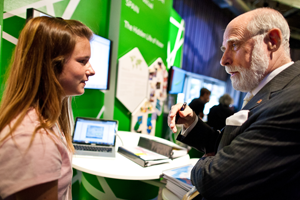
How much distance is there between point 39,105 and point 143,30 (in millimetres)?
2342

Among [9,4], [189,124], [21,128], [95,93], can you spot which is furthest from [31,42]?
[95,93]

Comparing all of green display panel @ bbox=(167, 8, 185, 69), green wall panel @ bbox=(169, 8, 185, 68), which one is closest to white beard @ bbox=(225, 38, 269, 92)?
green display panel @ bbox=(167, 8, 185, 69)

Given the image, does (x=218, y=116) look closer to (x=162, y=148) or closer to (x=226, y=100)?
(x=226, y=100)

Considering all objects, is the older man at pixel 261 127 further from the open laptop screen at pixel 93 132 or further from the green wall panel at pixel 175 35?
the green wall panel at pixel 175 35

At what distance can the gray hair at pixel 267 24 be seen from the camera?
2.96 ft

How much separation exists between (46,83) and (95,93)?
1700 mm

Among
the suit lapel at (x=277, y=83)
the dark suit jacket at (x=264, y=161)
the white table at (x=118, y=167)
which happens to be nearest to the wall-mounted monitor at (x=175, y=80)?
the white table at (x=118, y=167)

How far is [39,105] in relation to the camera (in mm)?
711

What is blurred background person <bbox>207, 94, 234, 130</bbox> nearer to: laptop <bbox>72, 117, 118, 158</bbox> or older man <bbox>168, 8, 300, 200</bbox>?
laptop <bbox>72, 117, 118, 158</bbox>

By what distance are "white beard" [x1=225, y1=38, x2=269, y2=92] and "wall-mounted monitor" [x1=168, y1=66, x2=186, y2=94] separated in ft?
9.33

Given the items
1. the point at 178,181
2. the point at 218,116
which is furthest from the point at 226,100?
the point at 178,181

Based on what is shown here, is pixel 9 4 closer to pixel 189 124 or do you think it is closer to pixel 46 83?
pixel 46 83

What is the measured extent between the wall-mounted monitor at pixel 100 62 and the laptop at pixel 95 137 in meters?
0.51

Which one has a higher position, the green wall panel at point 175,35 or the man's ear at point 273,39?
the green wall panel at point 175,35
